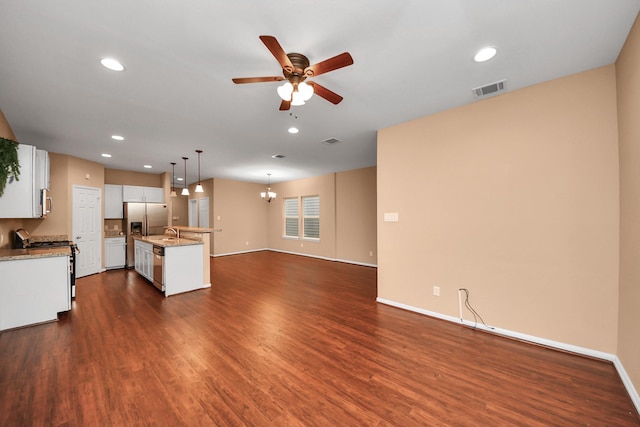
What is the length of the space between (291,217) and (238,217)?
76.8 inches

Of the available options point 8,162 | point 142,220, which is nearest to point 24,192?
point 8,162

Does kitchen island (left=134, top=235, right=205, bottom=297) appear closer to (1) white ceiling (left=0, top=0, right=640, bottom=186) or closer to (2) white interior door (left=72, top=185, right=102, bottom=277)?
(2) white interior door (left=72, top=185, right=102, bottom=277)

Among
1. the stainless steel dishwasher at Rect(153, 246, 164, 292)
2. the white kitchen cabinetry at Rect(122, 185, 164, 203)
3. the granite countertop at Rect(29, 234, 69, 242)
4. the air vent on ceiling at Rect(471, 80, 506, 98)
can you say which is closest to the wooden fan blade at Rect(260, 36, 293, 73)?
the air vent on ceiling at Rect(471, 80, 506, 98)

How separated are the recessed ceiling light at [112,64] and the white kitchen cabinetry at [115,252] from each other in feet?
18.4

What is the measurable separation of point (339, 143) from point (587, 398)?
425 cm

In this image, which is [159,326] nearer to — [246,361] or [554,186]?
[246,361]

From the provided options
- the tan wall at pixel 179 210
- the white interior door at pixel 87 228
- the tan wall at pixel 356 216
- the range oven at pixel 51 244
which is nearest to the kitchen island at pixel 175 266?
the range oven at pixel 51 244

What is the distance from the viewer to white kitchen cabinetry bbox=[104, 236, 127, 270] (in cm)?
602

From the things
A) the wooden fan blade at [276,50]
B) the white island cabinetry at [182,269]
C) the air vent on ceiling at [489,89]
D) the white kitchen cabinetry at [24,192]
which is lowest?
the white island cabinetry at [182,269]

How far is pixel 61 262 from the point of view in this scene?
330 cm

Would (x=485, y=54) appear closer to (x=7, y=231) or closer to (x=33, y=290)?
(x=33, y=290)

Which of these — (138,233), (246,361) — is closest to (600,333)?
(246,361)

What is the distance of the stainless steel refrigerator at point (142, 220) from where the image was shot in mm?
6367

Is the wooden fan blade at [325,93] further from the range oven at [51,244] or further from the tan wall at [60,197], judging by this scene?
the tan wall at [60,197]
